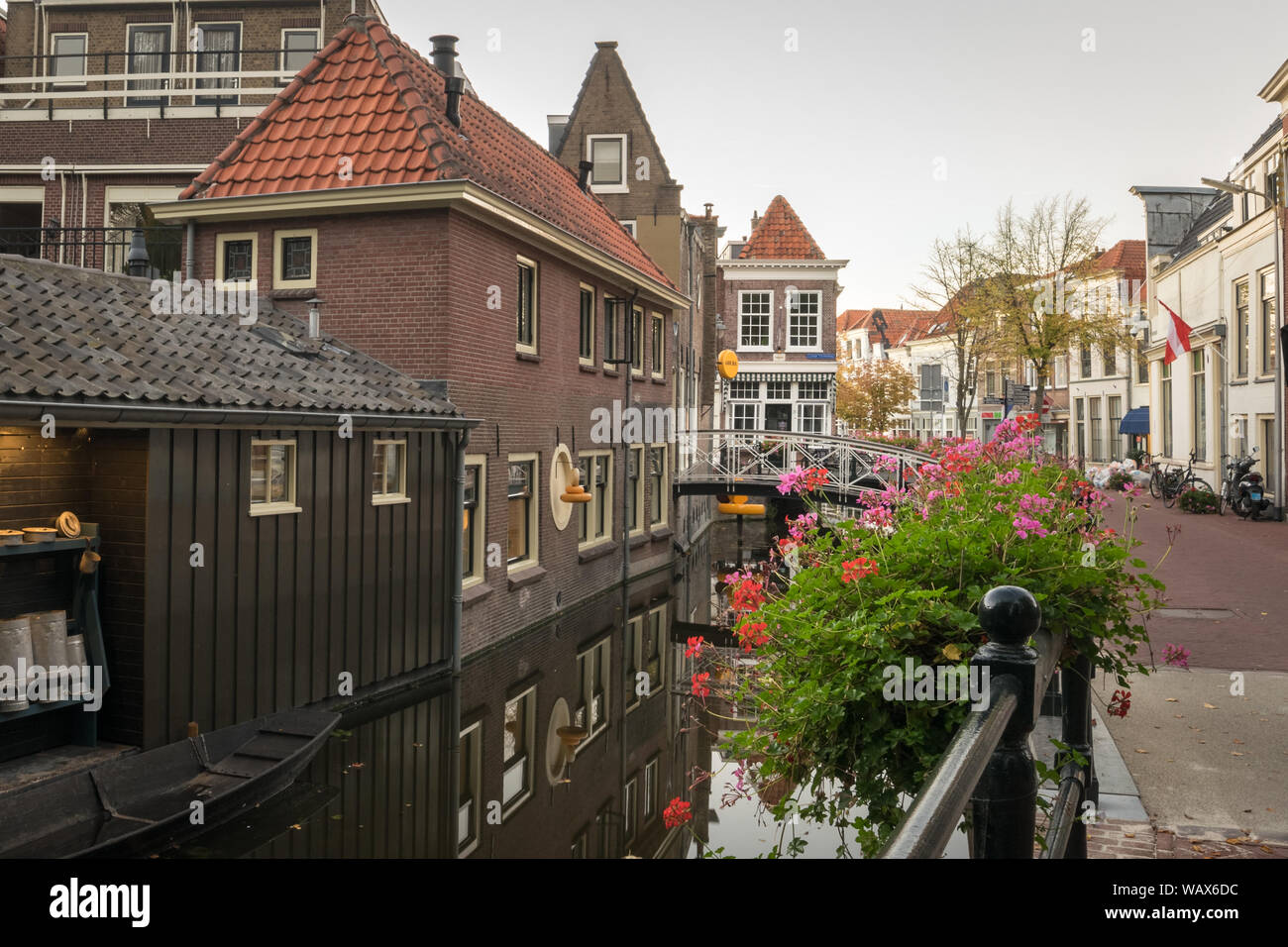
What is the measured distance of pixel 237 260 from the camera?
14461 millimetres

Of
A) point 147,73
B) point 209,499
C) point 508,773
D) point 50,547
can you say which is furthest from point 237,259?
point 147,73

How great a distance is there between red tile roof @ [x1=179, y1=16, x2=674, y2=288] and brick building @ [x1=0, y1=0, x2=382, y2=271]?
3.56 metres

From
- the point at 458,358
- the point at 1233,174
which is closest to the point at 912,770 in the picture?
the point at 458,358

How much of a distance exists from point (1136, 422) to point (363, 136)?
1408 inches

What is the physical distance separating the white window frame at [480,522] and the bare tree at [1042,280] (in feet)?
62.7

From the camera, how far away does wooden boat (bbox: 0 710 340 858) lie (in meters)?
6.41

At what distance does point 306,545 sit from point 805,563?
7095 millimetres

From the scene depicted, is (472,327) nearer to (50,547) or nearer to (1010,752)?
(50,547)

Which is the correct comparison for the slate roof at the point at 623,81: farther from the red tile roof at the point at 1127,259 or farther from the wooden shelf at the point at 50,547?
the red tile roof at the point at 1127,259

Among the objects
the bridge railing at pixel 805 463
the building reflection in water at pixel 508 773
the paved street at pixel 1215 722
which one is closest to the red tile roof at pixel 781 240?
the bridge railing at pixel 805 463

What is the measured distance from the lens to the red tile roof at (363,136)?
13570 mm
